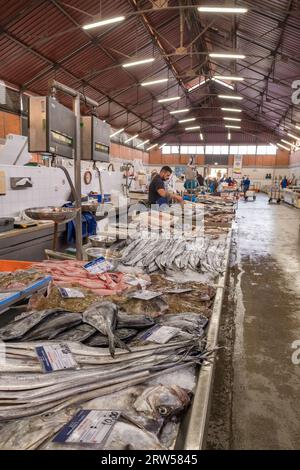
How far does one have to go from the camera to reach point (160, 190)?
609 cm

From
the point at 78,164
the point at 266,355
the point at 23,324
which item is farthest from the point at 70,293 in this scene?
the point at 266,355

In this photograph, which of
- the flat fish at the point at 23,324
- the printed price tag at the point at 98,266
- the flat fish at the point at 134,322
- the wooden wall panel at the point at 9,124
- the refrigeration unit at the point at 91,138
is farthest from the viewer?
the wooden wall panel at the point at 9,124

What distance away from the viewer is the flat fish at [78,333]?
61.1 inches

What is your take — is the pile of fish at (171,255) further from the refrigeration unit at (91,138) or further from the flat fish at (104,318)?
the flat fish at (104,318)

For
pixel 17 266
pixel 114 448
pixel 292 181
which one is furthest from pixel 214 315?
pixel 292 181

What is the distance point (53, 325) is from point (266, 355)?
238cm

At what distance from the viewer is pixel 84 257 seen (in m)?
3.71

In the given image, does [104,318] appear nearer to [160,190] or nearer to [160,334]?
[160,334]

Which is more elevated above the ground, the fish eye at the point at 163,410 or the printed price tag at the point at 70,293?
the printed price tag at the point at 70,293

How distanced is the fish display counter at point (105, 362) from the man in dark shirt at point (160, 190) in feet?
12.4

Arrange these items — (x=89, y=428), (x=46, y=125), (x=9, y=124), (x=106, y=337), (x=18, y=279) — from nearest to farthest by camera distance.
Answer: (x=89, y=428)
(x=106, y=337)
(x=18, y=279)
(x=46, y=125)
(x=9, y=124)

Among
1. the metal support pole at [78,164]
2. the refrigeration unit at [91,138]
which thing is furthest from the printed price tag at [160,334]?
the refrigeration unit at [91,138]

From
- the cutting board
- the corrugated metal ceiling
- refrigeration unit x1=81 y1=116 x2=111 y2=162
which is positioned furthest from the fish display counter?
the corrugated metal ceiling

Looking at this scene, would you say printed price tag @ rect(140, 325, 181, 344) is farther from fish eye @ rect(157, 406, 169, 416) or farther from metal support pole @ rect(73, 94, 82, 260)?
metal support pole @ rect(73, 94, 82, 260)
